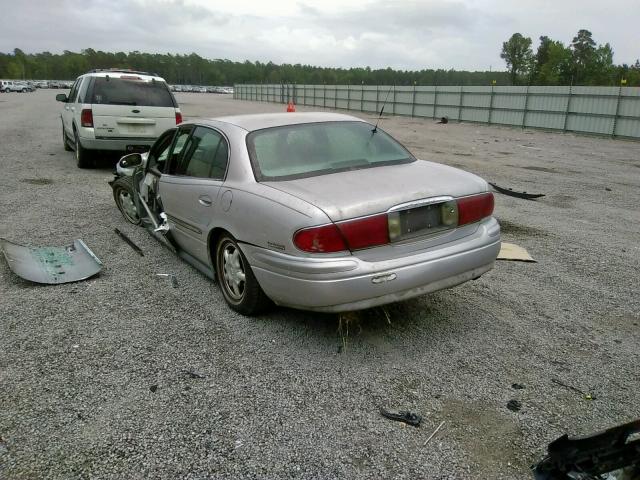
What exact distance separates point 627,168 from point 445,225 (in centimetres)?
1182

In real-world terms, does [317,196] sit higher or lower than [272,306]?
higher

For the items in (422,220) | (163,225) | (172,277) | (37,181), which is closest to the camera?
(422,220)

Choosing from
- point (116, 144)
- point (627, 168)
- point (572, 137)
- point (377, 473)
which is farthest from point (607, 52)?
point (377, 473)

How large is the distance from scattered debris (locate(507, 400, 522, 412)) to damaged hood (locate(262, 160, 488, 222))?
133 centimetres

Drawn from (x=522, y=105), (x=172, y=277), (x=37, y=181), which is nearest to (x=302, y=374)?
(x=172, y=277)

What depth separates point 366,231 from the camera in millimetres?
3240

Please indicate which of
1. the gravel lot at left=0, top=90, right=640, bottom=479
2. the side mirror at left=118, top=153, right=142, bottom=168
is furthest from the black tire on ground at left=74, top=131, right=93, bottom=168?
the gravel lot at left=0, top=90, right=640, bottom=479

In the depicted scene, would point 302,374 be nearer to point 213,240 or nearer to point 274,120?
point 213,240

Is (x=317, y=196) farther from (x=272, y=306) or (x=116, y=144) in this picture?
(x=116, y=144)

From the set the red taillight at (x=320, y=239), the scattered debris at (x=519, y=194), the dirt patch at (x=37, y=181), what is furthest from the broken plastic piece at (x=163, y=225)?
the scattered debris at (x=519, y=194)

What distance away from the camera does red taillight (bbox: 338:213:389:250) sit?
320 cm

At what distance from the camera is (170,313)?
4129 mm

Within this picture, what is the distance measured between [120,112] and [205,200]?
6778 millimetres

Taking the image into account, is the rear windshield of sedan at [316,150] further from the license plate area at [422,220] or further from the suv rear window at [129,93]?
the suv rear window at [129,93]
